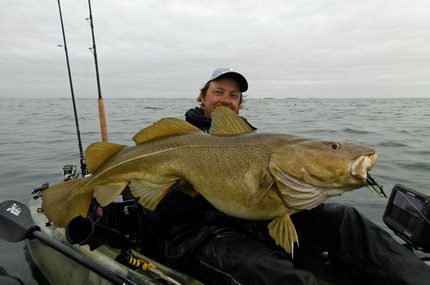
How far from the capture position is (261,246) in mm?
2451

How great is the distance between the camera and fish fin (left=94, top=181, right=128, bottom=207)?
252cm

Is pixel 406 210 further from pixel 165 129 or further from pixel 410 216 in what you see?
pixel 165 129

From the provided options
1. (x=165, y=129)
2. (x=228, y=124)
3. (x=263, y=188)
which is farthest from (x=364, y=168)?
(x=165, y=129)

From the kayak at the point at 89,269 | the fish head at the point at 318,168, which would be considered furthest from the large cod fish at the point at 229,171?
the kayak at the point at 89,269

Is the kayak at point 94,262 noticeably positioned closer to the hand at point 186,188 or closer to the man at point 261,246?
the man at point 261,246

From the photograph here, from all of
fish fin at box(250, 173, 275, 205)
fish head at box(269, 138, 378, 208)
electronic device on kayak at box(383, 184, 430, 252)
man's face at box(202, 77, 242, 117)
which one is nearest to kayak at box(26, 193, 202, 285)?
fish fin at box(250, 173, 275, 205)

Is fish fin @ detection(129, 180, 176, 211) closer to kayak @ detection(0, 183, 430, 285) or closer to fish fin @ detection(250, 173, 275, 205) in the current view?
kayak @ detection(0, 183, 430, 285)

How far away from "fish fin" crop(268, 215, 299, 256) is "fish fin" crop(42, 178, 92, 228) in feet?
5.19

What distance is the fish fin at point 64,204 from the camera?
2.61 meters

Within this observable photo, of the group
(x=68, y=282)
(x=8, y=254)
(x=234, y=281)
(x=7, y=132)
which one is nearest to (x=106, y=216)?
(x=68, y=282)

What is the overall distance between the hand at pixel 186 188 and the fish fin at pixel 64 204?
0.79 m

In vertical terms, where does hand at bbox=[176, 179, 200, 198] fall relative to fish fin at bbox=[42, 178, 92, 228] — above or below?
above

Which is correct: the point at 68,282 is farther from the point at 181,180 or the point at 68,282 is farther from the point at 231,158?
the point at 231,158

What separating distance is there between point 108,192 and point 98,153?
1.16 ft
